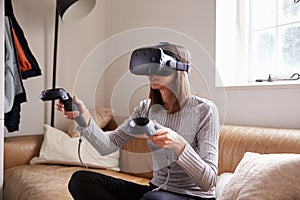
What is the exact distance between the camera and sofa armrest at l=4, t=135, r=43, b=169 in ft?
5.91

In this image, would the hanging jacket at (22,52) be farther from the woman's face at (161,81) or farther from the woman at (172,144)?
the woman's face at (161,81)

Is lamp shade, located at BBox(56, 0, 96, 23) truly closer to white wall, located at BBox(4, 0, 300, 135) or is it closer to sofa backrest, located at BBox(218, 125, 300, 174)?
white wall, located at BBox(4, 0, 300, 135)

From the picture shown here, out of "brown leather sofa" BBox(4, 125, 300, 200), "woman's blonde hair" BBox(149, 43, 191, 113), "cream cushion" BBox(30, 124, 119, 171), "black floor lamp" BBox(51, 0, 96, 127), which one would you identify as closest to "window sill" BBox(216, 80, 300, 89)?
"brown leather sofa" BBox(4, 125, 300, 200)

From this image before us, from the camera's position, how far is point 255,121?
150 centimetres

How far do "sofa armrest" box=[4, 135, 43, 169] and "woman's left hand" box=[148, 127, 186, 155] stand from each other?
1.24 metres

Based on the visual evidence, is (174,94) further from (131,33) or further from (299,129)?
(299,129)

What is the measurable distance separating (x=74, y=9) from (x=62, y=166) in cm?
97

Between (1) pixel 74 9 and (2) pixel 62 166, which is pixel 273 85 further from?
(1) pixel 74 9

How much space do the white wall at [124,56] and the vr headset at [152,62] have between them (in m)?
0.10

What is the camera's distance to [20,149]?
6.07 ft

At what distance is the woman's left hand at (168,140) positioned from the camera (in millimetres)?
825

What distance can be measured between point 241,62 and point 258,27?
0.20 meters

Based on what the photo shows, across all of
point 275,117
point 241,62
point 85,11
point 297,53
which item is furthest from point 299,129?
point 85,11

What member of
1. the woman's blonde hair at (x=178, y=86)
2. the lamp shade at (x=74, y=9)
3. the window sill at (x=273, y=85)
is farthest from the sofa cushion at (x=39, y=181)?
the lamp shade at (x=74, y=9)
